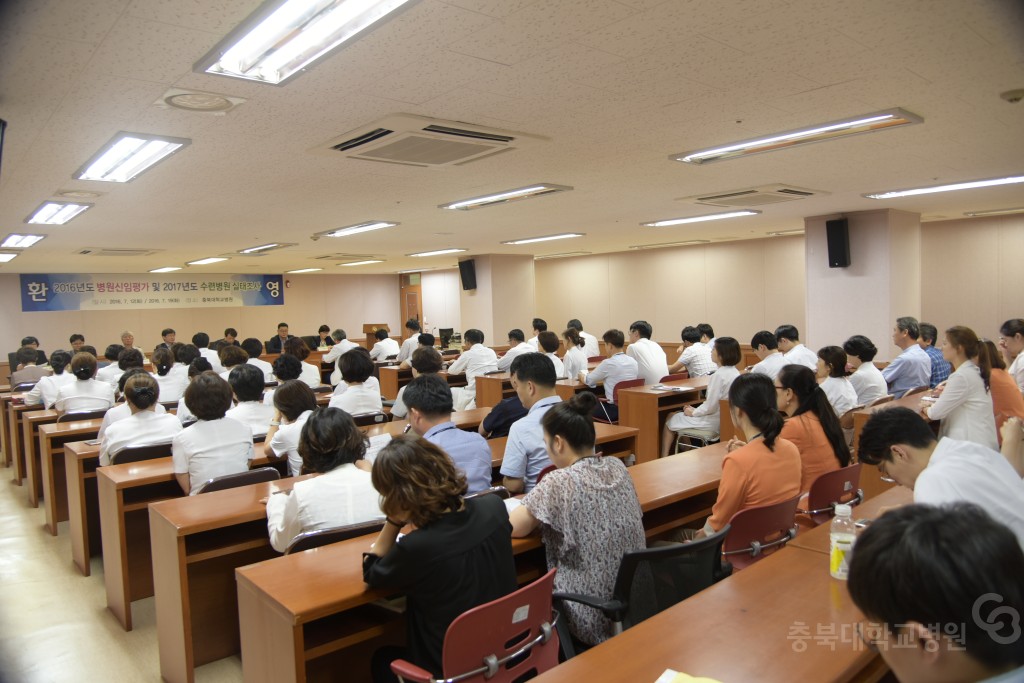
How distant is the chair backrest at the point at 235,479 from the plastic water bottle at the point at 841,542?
2.44 m

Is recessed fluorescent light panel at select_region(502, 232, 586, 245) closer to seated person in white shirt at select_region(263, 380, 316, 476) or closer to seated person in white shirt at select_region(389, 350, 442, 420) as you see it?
seated person in white shirt at select_region(389, 350, 442, 420)

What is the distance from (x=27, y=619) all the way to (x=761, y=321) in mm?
10558

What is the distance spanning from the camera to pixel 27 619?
11.0ft

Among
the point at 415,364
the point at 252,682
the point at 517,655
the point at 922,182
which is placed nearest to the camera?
the point at 517,655

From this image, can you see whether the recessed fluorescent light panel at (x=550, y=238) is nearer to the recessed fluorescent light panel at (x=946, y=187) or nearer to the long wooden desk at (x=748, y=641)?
the recessed fluorescent light panel at (x=946, y=187)

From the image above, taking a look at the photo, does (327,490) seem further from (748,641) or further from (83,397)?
(83,397)

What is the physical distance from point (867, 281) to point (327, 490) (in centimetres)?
733

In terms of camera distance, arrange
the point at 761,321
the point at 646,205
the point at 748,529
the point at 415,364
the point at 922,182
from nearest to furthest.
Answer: the point at 748,529 < the point at 415,364 < the point at 922,182 < the point at 646,205 < the point at 761,321

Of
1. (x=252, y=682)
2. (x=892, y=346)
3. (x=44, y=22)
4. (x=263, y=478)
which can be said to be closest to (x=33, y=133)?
(x=44, y=22)

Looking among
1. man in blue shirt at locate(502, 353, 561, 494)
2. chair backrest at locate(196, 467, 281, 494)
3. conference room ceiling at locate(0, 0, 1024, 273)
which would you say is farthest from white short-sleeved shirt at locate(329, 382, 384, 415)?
man in blue shirt at locate(502, 353, 561, 494)

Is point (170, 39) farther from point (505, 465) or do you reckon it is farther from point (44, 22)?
point (505, 465)

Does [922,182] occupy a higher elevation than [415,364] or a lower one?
higher

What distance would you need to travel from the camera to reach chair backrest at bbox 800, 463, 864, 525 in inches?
107

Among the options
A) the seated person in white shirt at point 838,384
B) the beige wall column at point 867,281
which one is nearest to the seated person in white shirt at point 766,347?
the seated person in white shirt at point 838,384
